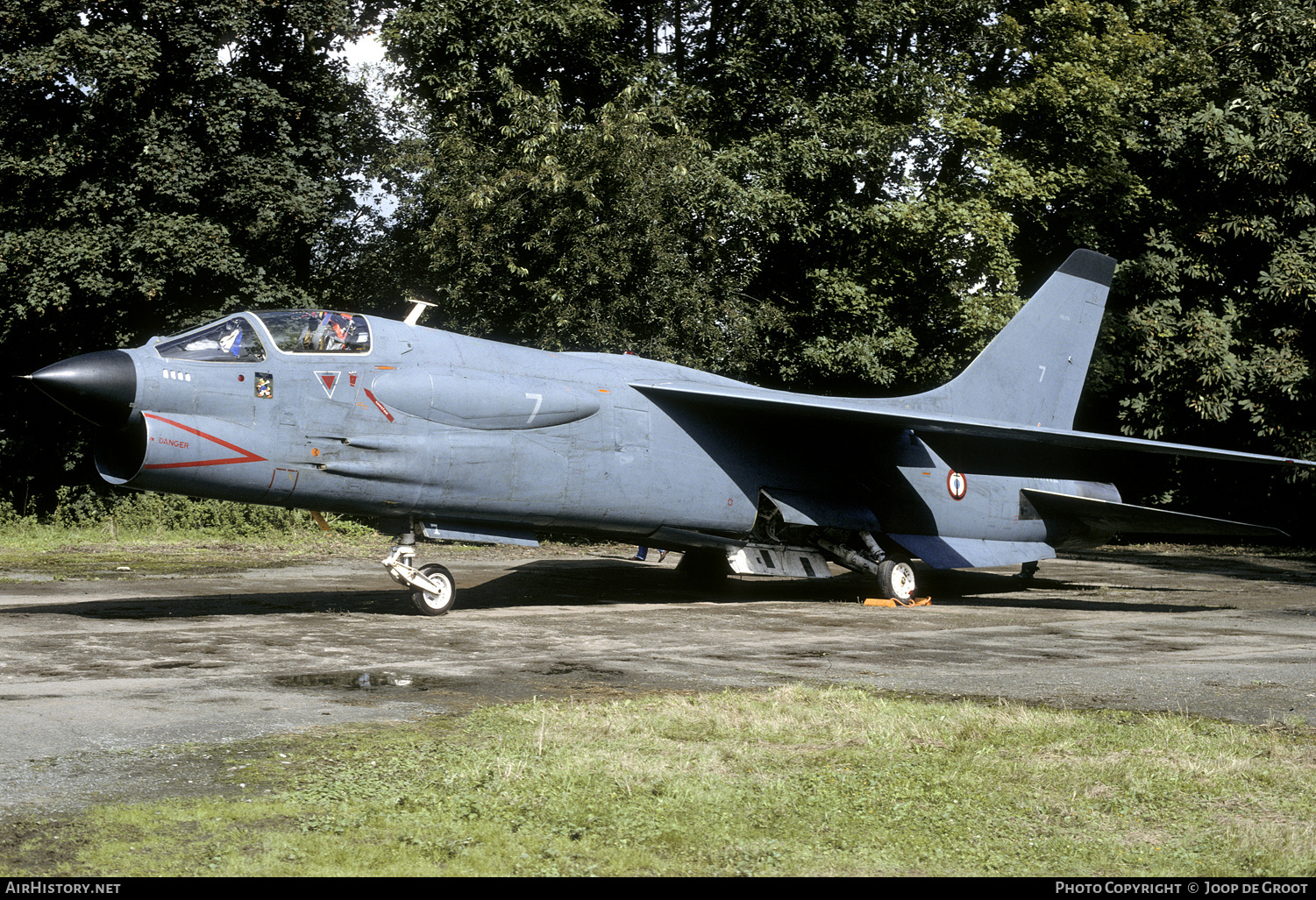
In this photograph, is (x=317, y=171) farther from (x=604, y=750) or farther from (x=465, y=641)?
(x=604, y=750)

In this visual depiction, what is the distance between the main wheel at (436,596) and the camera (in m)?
12.1

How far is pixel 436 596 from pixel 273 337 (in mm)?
3340

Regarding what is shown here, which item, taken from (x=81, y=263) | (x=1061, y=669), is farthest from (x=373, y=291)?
(x=1061, y=669)

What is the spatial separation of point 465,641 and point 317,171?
2007 centimetres

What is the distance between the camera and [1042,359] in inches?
725

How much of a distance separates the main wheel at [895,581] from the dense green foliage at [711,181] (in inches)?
→ 350

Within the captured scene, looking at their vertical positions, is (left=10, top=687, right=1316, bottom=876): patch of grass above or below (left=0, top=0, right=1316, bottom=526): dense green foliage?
below

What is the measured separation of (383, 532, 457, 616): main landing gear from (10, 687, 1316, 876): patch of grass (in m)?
5.39

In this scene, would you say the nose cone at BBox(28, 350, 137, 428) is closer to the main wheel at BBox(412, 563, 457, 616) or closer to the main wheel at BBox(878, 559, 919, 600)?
the main wheel at BBox(412, 563, 457, 616)

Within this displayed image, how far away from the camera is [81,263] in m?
22.7

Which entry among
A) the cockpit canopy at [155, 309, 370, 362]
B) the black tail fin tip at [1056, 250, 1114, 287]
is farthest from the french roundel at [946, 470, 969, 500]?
the cockpit canopy at [155, 309, 370, 362]

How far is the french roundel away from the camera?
16531mm

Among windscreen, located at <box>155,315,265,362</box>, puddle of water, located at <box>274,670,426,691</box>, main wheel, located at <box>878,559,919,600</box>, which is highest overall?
windscreen, located at <box>155,315,265,362</box>

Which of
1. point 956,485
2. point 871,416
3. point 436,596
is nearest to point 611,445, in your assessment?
point 436,596
